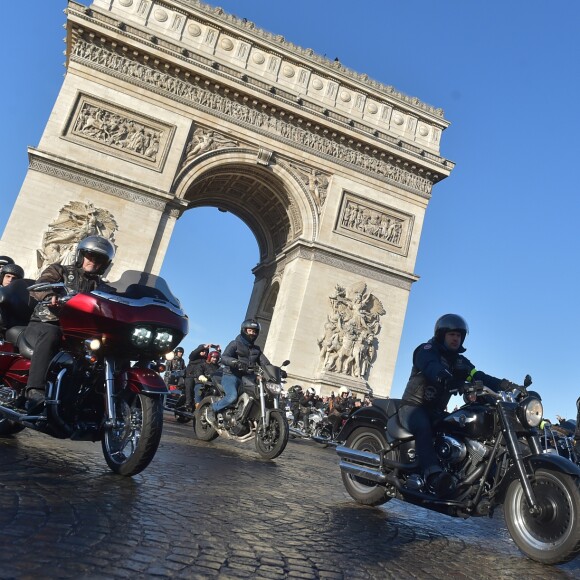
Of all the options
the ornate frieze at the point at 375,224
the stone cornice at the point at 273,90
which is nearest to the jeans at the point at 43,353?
the stone cornice at the point at 273,90

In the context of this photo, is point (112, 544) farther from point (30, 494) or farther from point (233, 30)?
point (233, 30)

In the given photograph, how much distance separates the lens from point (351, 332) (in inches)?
773

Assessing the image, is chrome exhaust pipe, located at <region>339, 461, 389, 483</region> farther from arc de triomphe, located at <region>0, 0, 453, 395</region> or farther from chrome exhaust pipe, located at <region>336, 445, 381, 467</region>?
arc de triomphe, located at <region>0, 0, 453, 395</region>

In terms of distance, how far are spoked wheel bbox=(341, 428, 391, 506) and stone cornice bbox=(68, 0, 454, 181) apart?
1684 centimetres

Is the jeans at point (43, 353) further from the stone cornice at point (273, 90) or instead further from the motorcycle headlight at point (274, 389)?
the stone cornice at point (273, 90)

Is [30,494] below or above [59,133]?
below

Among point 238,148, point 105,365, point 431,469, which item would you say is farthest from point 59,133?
point 431,469

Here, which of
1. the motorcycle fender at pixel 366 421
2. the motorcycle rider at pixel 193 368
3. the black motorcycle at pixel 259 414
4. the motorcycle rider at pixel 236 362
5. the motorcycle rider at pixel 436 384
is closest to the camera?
the motorcycle rider at pixel 436 384

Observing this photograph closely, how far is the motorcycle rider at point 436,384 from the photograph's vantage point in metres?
3.50

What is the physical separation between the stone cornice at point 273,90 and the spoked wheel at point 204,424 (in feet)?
47.0

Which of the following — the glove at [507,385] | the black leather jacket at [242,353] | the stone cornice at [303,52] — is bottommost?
the glove at [507,385]

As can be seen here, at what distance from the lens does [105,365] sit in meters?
3.56

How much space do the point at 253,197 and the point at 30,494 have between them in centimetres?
2074

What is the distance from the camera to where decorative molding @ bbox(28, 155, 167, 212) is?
54.6 ft
